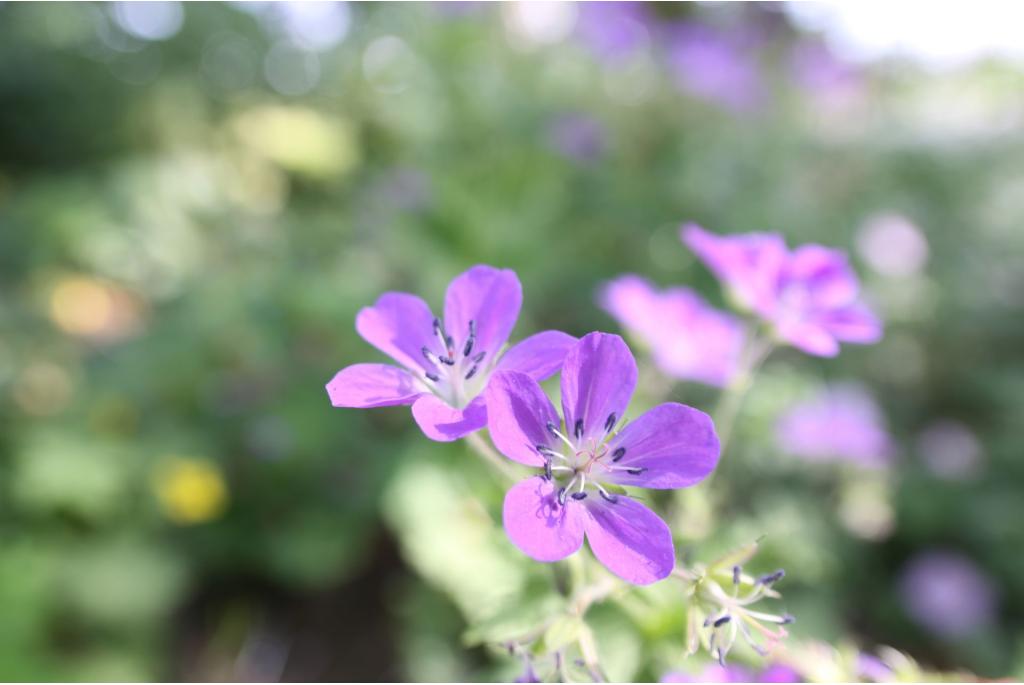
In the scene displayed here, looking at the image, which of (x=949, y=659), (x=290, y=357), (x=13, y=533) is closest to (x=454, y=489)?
(x=290, y=357)

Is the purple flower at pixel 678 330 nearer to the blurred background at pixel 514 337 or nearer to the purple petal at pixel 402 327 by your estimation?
the blurred background at pixel 514 337

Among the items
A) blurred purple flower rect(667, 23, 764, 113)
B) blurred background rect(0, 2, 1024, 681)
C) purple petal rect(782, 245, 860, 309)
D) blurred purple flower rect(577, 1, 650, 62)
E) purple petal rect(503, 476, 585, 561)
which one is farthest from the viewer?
blurred purple flower rect(577, 1, 650, 62)

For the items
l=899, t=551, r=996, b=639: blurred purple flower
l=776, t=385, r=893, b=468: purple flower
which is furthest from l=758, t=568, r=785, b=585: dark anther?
l=899, t=551, r=996, b=639: blurred purple flower

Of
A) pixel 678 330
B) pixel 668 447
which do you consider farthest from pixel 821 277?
pixel 668 447

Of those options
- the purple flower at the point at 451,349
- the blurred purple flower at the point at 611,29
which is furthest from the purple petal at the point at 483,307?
the blurred purple flower at the point at 611,29

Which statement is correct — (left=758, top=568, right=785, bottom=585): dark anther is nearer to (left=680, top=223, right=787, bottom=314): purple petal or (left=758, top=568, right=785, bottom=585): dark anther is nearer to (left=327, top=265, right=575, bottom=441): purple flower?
(left=327, top=265, right=575, bottom=441): purple flower

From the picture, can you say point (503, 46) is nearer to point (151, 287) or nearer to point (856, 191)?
point (856, 191)
